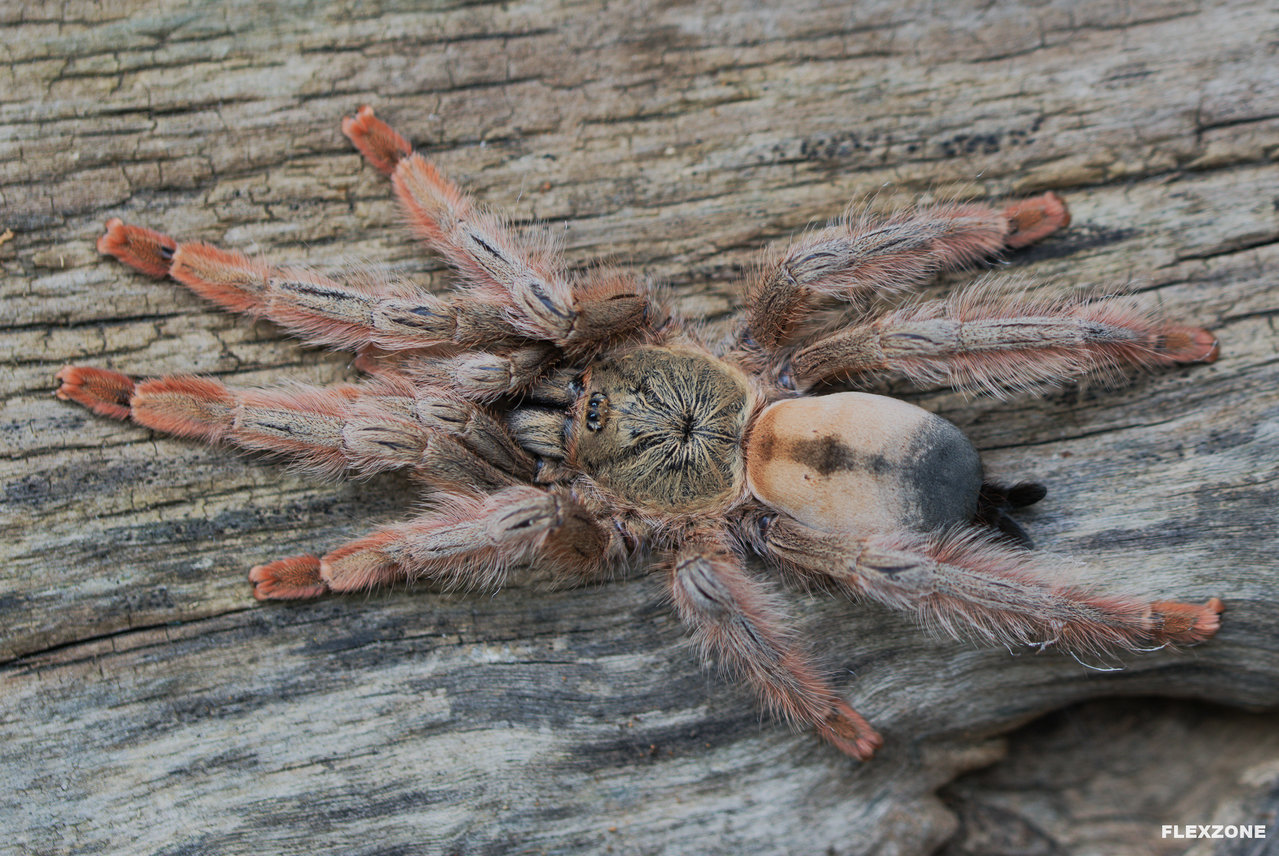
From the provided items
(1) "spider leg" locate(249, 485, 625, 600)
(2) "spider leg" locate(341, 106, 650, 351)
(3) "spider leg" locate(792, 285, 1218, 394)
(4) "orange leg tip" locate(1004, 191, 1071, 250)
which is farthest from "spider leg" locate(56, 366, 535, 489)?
(4) "orange leg tip" locate(1004, 191, 1071, 250)

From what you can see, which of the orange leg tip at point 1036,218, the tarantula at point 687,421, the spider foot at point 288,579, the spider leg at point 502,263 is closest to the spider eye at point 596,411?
the tarantula at point 687,421

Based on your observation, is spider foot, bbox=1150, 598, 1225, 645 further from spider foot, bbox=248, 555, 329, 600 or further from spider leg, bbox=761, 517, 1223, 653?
spider foot, bbox=248, 555, 329, 600

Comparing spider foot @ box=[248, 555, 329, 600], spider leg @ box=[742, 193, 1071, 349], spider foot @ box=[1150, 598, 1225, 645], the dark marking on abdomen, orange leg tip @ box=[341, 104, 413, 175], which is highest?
orange leg tip @ box=[341, 104, 413, 175]

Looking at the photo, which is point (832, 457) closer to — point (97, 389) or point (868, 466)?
point (868, 466)

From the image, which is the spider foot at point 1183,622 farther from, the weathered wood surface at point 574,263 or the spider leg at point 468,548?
the spider leg at point 468,548

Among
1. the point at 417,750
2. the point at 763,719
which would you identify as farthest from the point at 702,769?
the point at 417,750
